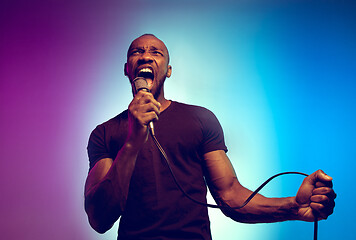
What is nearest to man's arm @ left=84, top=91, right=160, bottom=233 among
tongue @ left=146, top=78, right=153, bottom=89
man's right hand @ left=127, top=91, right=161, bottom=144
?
man's right hand @ left=127, top=91, right=161, bottom=144

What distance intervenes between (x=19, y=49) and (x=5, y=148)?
50 cm

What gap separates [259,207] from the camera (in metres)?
1.09

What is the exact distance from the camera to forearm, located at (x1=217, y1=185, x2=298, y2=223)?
1024 millimetres

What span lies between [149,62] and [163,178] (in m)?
0.44

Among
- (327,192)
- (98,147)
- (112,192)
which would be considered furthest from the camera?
(98,147)

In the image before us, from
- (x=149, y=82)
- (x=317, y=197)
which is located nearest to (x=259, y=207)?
(x=317, y=197)

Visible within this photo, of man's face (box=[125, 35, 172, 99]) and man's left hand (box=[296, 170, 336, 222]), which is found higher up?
man's face (box=[125, 35, 172, 99])

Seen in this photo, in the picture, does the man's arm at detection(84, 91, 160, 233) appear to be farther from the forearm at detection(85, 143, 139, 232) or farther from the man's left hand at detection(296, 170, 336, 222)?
the man's left hand at detection(296, 170, 336, 222)

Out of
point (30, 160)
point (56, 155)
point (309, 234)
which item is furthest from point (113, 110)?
point (309, 234)

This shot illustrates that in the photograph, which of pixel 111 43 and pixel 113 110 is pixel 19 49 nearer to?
pixel 111 43

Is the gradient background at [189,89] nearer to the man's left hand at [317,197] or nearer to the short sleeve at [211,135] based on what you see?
the short sleeve at [211,135]

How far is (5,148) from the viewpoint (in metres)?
1.60

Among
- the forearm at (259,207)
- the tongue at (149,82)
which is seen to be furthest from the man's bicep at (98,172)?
the forearm at (259,207)

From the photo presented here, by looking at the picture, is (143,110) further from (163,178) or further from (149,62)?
(149,62)
